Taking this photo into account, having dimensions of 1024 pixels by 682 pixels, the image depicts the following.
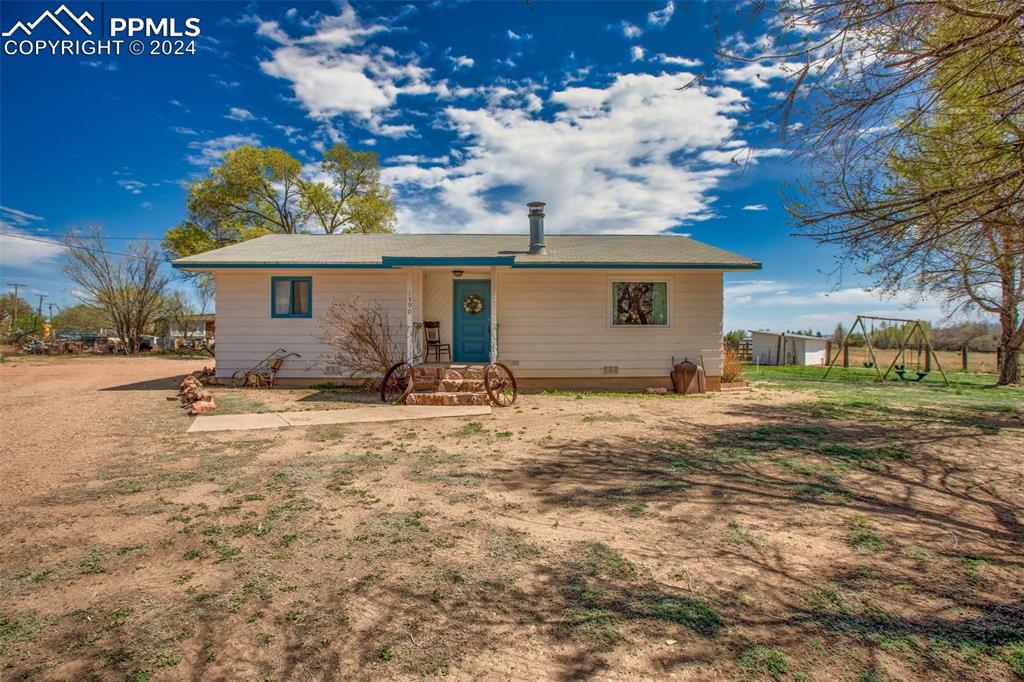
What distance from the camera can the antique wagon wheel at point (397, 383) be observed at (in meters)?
9.46

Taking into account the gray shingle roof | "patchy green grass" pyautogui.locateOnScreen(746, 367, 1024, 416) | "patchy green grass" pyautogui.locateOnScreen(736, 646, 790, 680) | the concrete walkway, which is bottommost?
"patchy green grass" pyautogui.locateOnScreen(736, 646, 790, 680)

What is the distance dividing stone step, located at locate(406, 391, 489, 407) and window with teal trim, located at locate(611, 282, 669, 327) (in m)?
4.14

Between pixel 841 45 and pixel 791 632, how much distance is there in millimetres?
4466

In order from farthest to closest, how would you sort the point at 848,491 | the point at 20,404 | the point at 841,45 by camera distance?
1. the point at 20,404
2. the point at 848,491
3. the point at 841,45

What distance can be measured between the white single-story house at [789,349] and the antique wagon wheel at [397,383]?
72.7 ft

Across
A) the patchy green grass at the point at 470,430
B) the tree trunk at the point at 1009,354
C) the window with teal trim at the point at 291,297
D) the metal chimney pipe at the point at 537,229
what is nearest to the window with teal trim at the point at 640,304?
the metal chimney pipe at the point at 537,229

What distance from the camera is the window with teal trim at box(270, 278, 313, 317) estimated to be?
11.5 meters

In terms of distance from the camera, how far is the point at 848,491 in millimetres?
4527

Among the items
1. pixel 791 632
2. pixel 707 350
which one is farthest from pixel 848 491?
pixel 707 350

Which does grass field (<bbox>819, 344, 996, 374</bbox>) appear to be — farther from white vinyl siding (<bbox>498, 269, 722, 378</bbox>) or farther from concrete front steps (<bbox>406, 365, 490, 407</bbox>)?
concrete front steps (<bbox>406, 365, 490, 407</bbox>)

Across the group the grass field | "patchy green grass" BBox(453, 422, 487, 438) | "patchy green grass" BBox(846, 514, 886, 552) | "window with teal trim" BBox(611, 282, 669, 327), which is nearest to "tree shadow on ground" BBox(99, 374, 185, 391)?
"patchy green grass" BBox(453, 422, 487, 438)

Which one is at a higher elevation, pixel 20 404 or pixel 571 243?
pixel 571 243

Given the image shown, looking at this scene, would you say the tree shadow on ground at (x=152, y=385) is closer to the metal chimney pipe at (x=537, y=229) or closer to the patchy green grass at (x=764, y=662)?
the metal chimney pipe at (x=537, y=229)

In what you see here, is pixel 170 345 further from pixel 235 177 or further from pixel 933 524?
pixel 933 524
